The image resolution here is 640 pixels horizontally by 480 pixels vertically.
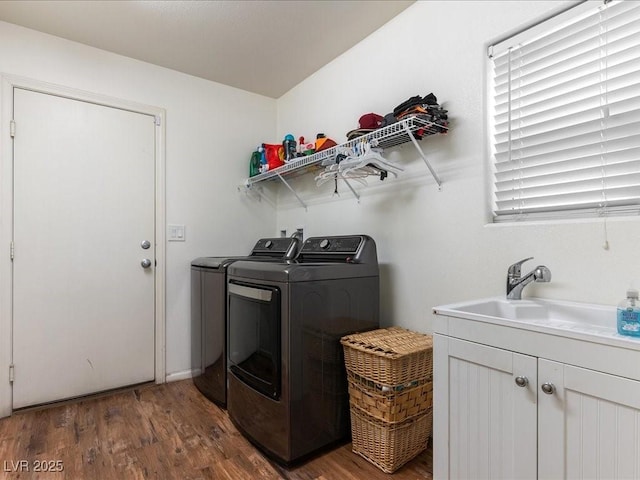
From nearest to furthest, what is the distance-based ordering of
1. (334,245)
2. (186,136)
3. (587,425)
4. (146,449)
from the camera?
(587,425) < (146,449) < (334,245) < (186,136)

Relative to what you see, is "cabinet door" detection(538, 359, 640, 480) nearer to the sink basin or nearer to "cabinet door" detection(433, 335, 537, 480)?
"cabinet door" detection(433, 335, 537, 480)

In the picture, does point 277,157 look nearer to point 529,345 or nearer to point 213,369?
point 213,369

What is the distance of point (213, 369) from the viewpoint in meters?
2.33

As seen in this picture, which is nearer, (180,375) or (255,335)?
(255,335)

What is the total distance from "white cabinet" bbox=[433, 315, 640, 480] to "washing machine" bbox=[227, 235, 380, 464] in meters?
0.61

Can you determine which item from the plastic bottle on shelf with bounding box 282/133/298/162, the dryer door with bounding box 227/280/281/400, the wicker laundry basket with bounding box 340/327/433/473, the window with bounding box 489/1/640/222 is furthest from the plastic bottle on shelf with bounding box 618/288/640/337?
the plastic bottle on shelf with bounding box 282/133/298/162

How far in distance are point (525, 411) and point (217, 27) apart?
8.48ft

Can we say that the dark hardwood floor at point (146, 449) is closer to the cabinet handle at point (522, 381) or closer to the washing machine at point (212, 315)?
the washing machine at point (212, 315)

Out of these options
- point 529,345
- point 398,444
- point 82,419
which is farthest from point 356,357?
point 82,419

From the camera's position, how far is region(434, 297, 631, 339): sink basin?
1.24 meters

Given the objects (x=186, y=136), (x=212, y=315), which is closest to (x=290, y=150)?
(x=186, y=136)

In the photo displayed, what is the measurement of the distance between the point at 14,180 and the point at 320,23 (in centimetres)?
218

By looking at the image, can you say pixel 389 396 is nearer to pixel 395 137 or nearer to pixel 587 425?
pixel 587 425

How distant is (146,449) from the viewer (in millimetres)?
1801
